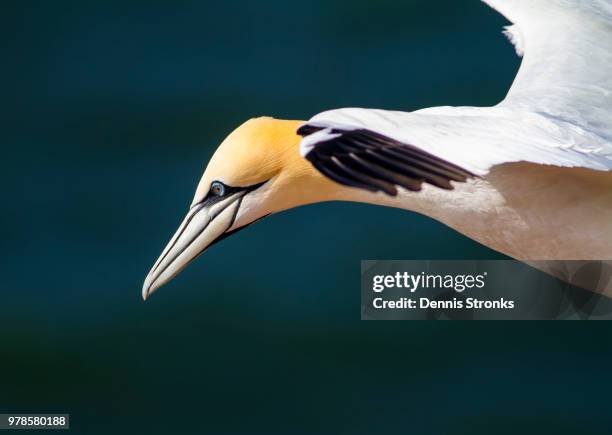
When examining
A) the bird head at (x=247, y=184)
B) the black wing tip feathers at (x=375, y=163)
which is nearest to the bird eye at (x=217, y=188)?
the bird head at (x=247, y=184)

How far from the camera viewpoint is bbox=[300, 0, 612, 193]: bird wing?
5066 mm

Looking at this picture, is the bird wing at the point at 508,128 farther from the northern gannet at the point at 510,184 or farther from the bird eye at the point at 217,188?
the bird eye at the point at 217,188

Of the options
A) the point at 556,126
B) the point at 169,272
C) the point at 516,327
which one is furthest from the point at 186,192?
the point at 556,126

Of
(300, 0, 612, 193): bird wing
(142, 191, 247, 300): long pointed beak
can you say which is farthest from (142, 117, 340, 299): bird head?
(300, 0, 612, 193): bird wing

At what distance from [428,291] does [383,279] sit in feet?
0.83

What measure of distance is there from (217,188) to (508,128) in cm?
148

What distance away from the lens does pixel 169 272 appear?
658 centimetres

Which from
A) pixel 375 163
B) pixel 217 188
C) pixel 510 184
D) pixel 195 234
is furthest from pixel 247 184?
pixel 375 163

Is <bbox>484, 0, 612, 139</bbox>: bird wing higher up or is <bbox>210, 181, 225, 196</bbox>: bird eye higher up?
<bbox>484, 0, 612, 139</bbox>: bird wing

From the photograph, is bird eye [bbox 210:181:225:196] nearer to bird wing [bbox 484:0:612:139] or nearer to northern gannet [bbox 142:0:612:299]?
northern gannet [bbox 142:0:612:299]
